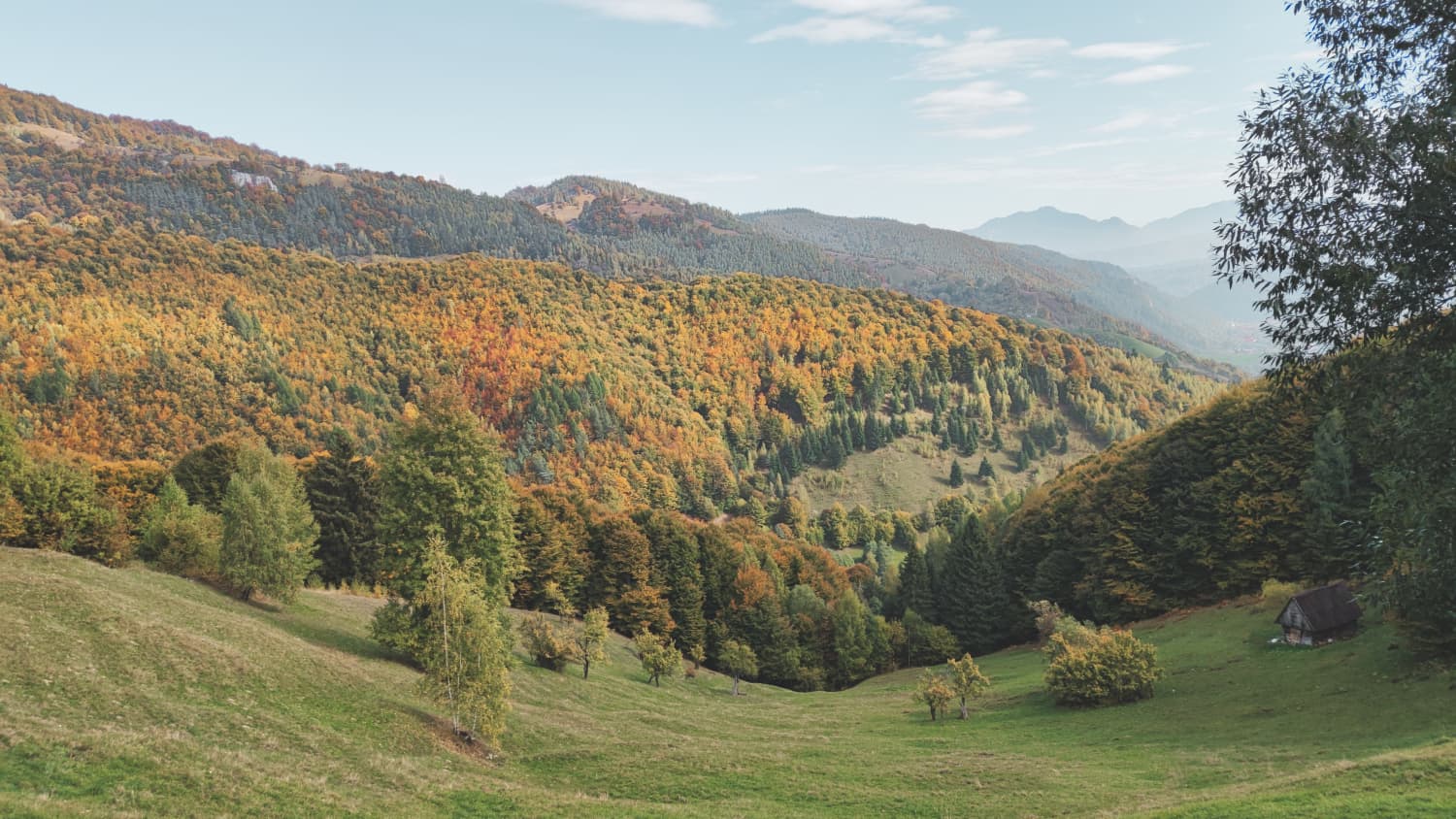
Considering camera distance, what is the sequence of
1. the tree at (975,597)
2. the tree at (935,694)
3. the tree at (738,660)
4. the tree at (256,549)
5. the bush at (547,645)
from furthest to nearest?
the tree at (975,597), the tree at (738,660), the bush at (547,645), the tree at (935,694), the tree at (256,549)

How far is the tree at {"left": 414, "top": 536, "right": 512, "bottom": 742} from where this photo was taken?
33.1 metres

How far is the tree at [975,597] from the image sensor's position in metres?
94.6

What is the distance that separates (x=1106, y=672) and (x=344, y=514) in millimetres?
71618

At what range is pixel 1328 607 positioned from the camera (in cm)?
5394

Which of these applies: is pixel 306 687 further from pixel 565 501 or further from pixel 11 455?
pixel 565 501

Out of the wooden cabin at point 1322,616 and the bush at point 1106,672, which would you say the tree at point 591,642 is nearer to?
the bush at point 1106,672

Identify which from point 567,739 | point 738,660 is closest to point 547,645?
point 567,739

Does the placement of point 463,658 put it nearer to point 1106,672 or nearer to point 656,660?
point 656,660

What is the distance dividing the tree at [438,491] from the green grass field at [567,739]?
5.91 metres

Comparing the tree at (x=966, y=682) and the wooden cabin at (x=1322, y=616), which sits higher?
the wooden cabin at (x=1322, y=616)

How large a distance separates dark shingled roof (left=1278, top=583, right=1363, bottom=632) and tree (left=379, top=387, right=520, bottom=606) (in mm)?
54384

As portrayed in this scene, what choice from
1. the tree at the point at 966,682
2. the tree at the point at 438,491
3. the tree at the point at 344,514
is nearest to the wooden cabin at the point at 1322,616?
the tree at the point at 966,682

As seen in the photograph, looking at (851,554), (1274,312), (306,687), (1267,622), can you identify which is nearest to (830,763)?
(306,687)

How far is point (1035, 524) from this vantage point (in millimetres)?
99000
